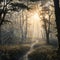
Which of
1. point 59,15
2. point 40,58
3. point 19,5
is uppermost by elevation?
point 19,5

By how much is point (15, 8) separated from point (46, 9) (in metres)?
20.2

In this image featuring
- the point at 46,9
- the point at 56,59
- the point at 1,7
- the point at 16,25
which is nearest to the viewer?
the point at 56,59

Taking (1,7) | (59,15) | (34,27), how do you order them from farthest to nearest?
1. (34,27)
2. (1,7)
3. (59,15)

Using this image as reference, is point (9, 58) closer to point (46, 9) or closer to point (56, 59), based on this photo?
point (56, 59)

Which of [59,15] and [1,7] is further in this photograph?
[1,7]

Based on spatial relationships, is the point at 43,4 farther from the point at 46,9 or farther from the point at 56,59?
the point at 56,59

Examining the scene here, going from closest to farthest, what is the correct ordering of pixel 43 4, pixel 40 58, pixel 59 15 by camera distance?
pixel 59 15
pixel 40 58
pixel 43 4

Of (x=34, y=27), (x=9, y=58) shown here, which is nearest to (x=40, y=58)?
(x=9, y=58)

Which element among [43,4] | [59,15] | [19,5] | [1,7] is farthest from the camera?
[43,4]

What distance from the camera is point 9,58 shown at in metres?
20.5

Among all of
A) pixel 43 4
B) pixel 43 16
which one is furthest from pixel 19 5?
pixel 43 16

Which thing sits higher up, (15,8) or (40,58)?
(15,8)

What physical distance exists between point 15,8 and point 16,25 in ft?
182

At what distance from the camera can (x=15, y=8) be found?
75.0ft
